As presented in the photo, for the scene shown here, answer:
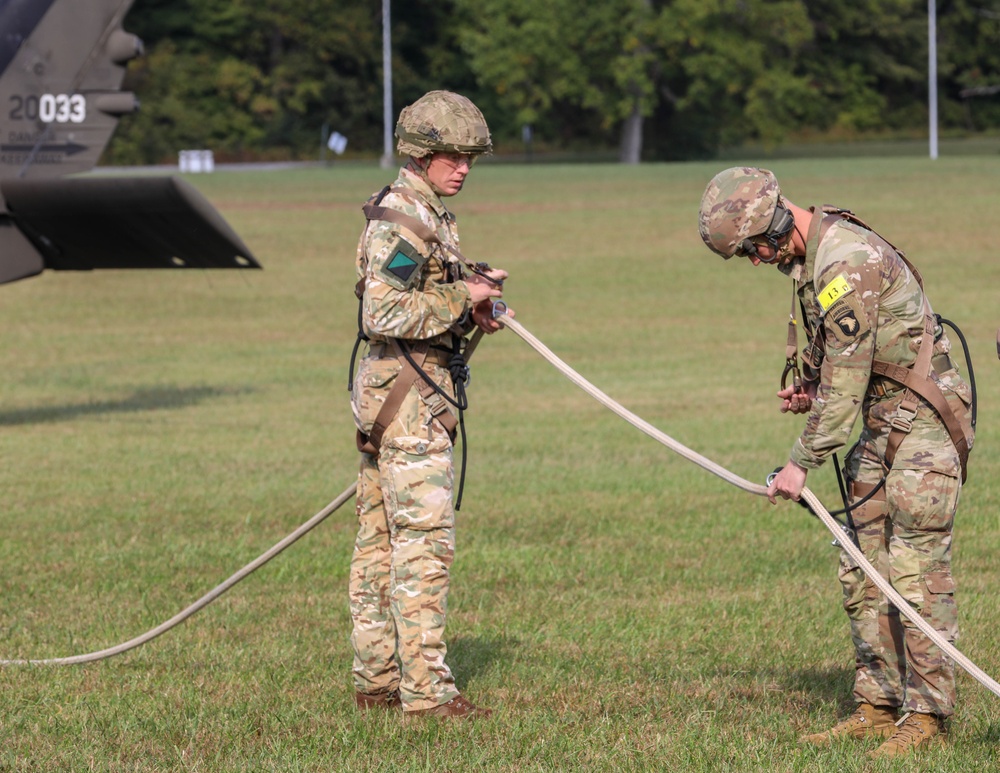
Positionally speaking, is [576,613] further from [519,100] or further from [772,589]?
[519,100]

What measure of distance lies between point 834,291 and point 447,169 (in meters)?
1.70

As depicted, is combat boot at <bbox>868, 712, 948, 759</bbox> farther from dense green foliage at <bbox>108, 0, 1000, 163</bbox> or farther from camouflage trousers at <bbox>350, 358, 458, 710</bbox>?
dense green foliage at <bbox>108, 0, 1000, 163</bbox>

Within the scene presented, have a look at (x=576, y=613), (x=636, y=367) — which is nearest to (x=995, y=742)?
(x=576, y=613)

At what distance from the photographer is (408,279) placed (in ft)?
20.8

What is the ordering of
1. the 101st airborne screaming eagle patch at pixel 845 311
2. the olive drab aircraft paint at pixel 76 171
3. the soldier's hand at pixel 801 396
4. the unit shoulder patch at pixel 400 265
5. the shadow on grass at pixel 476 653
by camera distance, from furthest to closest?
the olive drab aircraft paint at pixel 76 171 < the shadow on grass at pixel 476 653 < the soldier's hand at pixel 801 396 < the unit shoulder patch at pixel 400 265 < the 101st airborne screaming eagle patch at pixel 845 311

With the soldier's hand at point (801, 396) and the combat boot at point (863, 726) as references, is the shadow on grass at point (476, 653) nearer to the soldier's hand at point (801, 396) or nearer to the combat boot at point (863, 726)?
the combat boot at point (863, 726)

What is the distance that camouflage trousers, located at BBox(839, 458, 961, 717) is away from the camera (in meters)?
6.01

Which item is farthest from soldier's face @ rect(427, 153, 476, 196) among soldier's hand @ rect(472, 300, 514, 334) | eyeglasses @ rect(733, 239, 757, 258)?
eyeglasses @ rect(733, 239, 757, 258)

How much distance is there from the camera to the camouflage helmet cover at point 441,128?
6.39 m

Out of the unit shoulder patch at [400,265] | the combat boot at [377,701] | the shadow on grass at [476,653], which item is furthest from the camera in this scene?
the shadow on grass at [476,653]

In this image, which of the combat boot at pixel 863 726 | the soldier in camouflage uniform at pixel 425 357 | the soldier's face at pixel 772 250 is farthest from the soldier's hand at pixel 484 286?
the combat boot at pixel 863 726

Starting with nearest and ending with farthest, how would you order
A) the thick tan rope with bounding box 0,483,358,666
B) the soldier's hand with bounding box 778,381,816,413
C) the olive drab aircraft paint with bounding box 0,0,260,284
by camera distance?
the soldier's hand with bounding box 778,381,816,413 < the thick tan rope with bounding box 0,483,358,666 < the olive drab aircraft paint with bounding box 0,0,260,284

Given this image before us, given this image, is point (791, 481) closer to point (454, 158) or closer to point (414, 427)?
point (414, 427)

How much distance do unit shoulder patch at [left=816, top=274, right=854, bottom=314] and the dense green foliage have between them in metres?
71.7
